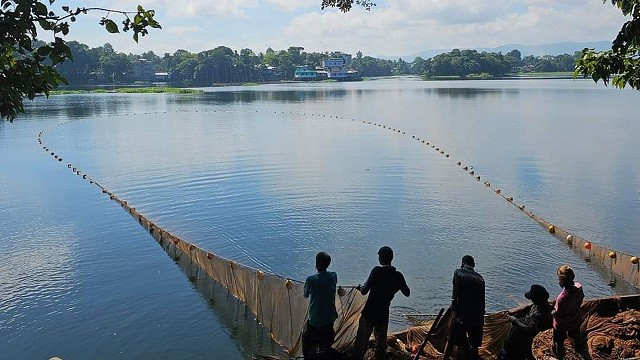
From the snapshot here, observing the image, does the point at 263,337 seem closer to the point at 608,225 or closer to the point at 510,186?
the point at 608,225

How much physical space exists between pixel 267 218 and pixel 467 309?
17733mm

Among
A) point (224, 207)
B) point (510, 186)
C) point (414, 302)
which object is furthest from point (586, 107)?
point (414, 302)

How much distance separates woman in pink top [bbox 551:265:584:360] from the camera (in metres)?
9.12

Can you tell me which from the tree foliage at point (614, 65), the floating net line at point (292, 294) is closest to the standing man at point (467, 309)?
the floating net line at point (292, 294)

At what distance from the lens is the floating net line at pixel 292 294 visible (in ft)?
33.9

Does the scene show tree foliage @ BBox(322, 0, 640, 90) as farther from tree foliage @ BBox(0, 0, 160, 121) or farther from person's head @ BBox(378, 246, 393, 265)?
tree foliage @ BBox(0, 0, 160, 121)

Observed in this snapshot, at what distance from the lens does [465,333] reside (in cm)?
910

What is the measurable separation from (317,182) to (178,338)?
18827mm

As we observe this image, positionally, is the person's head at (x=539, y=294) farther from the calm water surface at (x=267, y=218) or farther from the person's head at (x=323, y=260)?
the calm water surface at (x=267, y=218)

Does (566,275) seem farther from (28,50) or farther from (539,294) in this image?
(28,50)

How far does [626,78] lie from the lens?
9.02 m

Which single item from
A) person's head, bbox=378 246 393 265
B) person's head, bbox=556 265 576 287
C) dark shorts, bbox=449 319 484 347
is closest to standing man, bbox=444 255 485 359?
dark shorts, bbox=449 319 484 347

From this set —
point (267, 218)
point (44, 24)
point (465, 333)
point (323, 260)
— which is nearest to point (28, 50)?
point (44, 24)

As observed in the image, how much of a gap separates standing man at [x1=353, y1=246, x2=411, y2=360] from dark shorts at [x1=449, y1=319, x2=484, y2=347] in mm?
949
